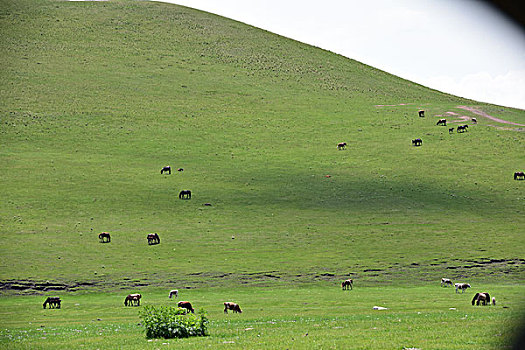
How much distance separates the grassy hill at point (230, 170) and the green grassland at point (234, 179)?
217mm

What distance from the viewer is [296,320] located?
781 inches

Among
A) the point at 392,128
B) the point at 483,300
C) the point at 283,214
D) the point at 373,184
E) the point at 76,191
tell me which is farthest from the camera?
the point at 392,128

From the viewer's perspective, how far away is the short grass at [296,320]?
43.8 ft

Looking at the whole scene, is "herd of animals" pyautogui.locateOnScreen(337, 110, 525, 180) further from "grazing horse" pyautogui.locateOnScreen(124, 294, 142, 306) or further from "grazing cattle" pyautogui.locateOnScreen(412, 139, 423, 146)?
"grazing horse" pyautogui.locateOnScreen(124, 294, 142, 306)

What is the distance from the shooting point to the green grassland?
3431cm

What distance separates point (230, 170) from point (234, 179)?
2647 mm

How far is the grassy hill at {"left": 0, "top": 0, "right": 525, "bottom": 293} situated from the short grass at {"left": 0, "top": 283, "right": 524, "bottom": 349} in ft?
11.4

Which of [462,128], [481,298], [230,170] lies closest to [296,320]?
[481,298]

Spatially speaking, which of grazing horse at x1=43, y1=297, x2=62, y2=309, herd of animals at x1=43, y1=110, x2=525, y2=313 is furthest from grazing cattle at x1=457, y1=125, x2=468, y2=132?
grazing horse at x1=43, y1=297, x2=62, y2=309

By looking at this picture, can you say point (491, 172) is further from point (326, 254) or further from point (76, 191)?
point (76, 191)

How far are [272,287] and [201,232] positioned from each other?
11485mm

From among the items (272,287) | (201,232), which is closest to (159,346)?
(272,287)

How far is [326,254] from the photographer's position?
126 ft

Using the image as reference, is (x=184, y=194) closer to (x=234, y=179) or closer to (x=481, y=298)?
(x=234, y=179)
